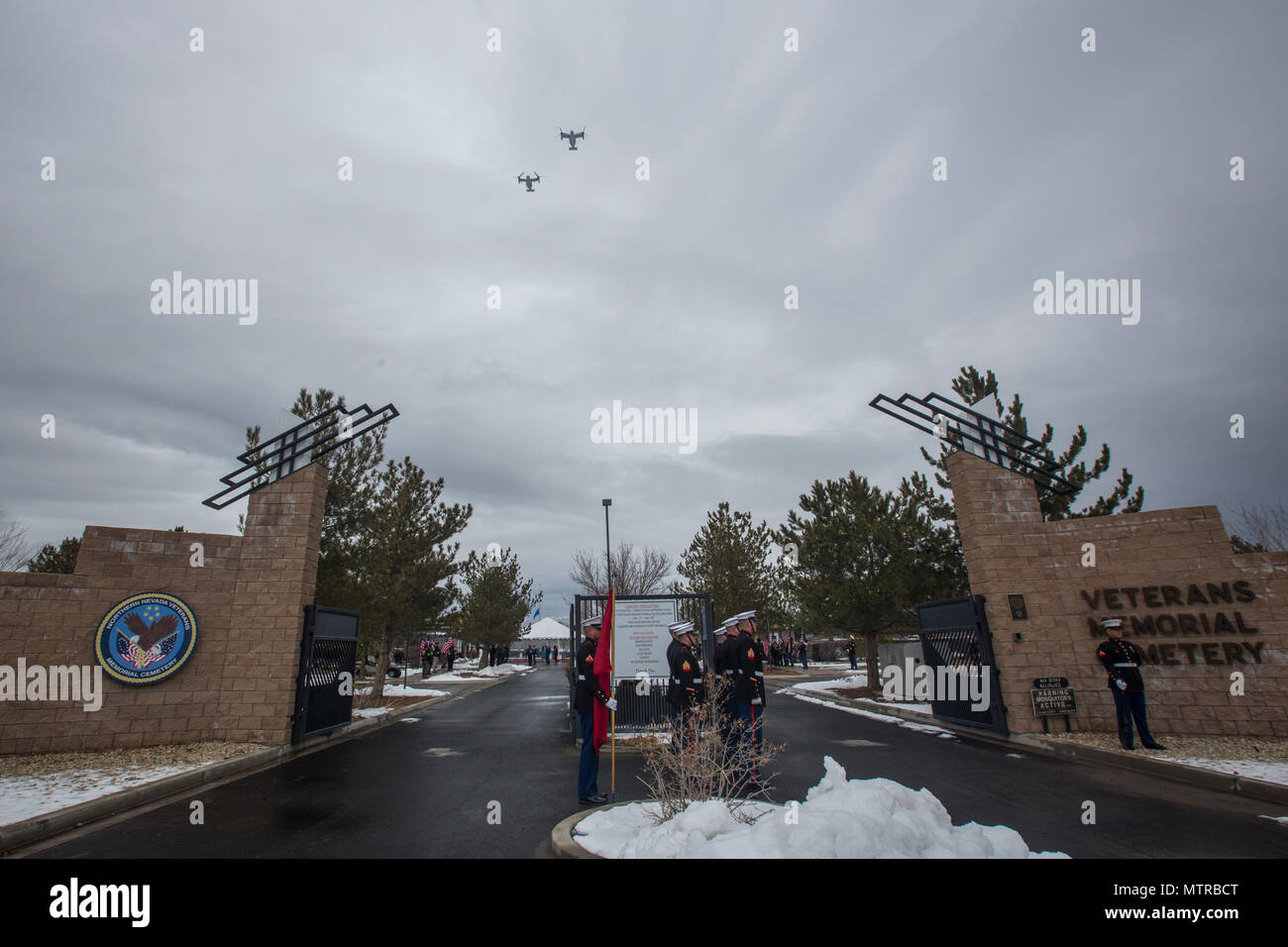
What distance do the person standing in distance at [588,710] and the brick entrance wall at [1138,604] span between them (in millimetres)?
7566

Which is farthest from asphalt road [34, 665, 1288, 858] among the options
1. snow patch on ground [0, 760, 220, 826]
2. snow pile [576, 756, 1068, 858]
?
snow pile [576, 756, 1068, 858]

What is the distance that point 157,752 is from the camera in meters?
8.95

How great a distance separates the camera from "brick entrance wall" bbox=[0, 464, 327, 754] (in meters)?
9.01

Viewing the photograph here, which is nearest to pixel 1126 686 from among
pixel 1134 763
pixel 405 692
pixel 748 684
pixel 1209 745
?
pixel 1134 763

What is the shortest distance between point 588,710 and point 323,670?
7.06 meters

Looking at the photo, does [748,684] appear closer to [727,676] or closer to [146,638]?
[727,676]

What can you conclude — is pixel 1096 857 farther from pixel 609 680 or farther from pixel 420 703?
pixel 420 703

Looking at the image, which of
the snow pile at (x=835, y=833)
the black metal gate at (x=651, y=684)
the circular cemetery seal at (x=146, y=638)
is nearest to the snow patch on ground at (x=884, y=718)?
the black metal gate at (x=651, y=684)

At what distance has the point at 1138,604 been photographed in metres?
10.0

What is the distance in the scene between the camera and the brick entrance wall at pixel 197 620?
901cm
